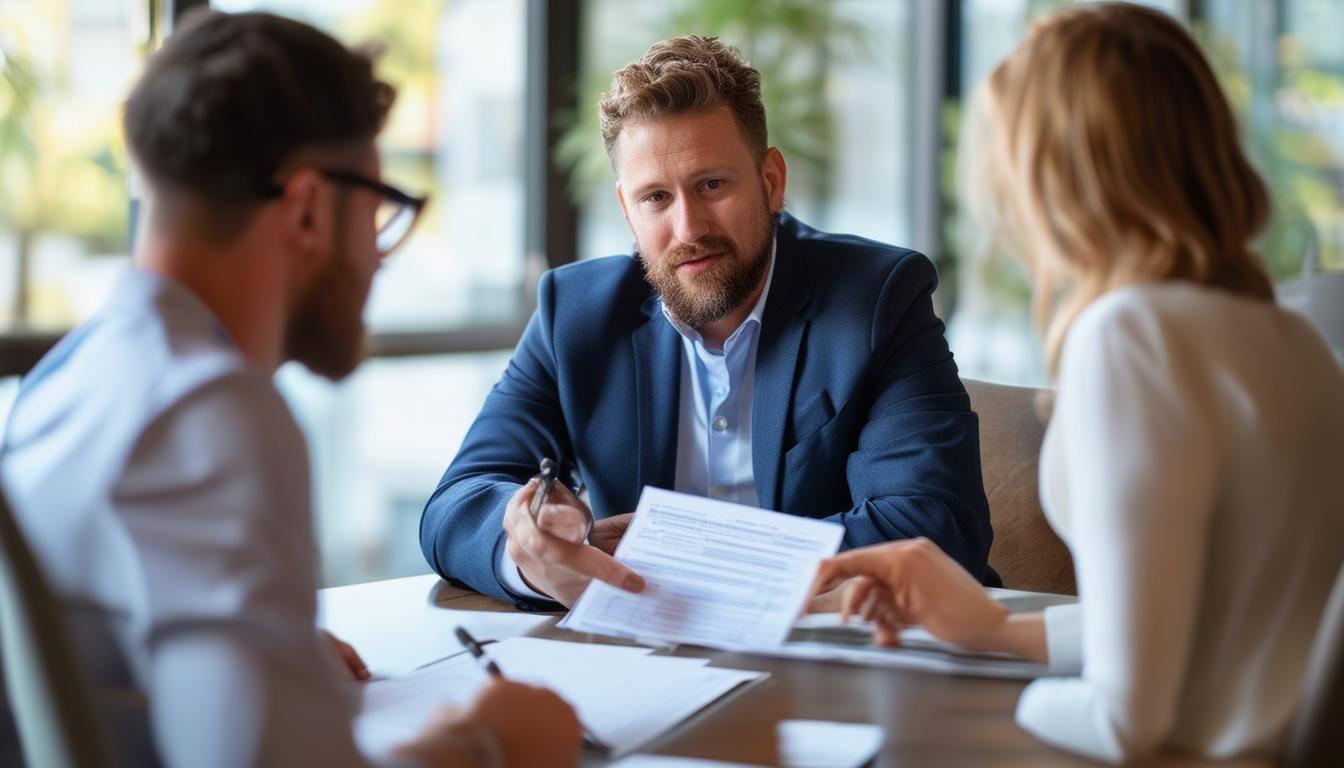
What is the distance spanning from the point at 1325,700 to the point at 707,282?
1.40m

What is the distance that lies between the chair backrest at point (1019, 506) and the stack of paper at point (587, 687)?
111 cm

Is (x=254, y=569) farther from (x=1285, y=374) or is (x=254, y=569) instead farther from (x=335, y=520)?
(x=335, y=520)

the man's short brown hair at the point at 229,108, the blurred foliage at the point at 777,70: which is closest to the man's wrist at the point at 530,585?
the man's short brown hair at the point at 229,108

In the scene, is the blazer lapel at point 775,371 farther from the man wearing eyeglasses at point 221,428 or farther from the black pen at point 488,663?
the man wearing eyeglasses at point 221,428

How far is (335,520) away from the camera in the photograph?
467 cm

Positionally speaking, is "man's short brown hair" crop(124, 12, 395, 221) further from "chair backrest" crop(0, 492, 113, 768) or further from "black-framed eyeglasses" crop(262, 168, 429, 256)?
"chair backrest" crop(0, 492, 113, 768)

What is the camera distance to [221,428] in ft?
3.27

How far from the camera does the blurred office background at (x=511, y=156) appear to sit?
3609mm

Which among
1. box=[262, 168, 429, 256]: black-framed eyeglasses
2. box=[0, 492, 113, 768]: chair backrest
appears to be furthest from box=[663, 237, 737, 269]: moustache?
box=[0, 492, 113, 768]: chair backrest

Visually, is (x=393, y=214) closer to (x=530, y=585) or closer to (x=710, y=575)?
(x=710, y=575)

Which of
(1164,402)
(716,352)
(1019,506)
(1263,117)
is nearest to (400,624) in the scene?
(716,352)

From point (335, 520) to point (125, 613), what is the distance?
12.3 feet

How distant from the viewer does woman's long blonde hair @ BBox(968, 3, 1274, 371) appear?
121cm

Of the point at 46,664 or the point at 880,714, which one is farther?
the point at 880,714
